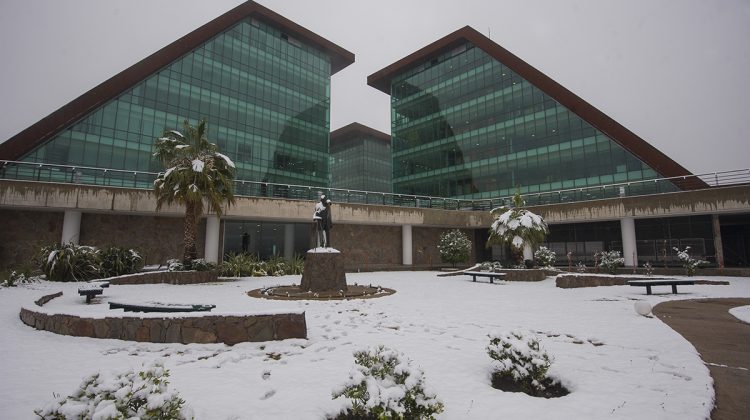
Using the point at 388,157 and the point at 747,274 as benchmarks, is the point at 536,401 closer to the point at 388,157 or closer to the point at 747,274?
the point at 747,274

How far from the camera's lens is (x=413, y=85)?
61781 millimetres

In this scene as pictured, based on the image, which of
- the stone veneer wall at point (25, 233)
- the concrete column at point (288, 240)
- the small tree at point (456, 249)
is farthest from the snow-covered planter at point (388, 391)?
the small tree at point (456, 249)

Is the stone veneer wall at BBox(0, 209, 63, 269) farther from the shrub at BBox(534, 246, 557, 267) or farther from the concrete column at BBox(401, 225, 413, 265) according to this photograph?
the shrub at BBox(534, 246, 557, 267)

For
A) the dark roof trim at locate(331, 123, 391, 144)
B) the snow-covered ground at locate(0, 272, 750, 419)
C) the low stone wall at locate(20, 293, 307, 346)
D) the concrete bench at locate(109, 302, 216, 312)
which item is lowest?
the snow-covered ground at locate(0, 272, 750, 419)

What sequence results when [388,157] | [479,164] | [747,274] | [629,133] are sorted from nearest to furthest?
[747,274], [629,133], [479,164], [388,157]

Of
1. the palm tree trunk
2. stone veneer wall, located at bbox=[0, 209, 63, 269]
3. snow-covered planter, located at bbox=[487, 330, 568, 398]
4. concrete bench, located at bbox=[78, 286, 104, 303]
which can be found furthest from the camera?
stone veneer wall, located at bbox=[0, 209, 63, 269]

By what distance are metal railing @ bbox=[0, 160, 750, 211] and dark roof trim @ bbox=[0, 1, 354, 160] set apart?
11183mm

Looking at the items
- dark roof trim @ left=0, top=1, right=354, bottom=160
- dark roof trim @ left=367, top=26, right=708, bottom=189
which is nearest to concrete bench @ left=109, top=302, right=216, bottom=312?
dark roof trim @ left=0, top=1, right=354, bottom=160

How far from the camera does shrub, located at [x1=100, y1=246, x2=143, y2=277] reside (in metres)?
19.6

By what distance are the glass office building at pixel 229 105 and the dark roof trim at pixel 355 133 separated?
13299mm

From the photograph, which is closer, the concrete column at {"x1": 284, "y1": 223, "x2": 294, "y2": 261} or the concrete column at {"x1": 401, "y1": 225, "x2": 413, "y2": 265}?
the concrete column at {"x1": 284, "y1": 223, "x2": 294, "y2": 261}

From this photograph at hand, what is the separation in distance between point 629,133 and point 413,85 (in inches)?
1341

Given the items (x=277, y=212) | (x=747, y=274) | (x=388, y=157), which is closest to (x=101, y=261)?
(x=277, y=212)

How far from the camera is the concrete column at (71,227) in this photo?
23.4 meters
